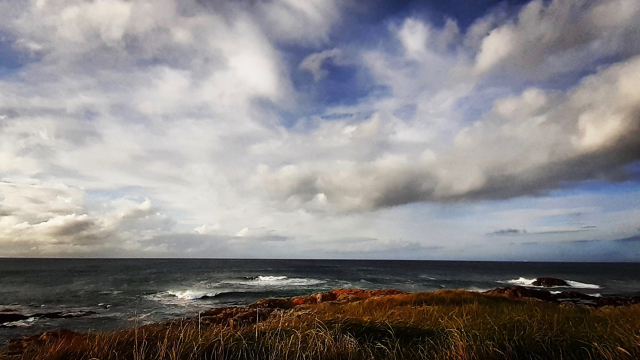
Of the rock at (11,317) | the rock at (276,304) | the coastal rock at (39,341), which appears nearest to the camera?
the coastal rock at (39,341)

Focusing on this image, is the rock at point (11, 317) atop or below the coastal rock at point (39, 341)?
below

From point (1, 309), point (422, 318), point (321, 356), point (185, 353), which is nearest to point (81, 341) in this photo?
point (185, 353)

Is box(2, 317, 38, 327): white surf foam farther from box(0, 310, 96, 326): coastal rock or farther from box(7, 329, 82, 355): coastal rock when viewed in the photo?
box(7, 329, 82, 355): coastal rock

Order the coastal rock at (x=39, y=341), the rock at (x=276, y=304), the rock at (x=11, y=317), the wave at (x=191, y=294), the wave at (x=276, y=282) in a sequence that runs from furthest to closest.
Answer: the wave at (x=276, y=282) < the wave at (x=191, y=294) < the rock at (x=276, y=304) < the rock at (x=11, y=317) < the coastal rock at (x=39, y=341)

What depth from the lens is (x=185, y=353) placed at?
16.5 ft

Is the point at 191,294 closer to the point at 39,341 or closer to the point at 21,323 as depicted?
the point at 21,323

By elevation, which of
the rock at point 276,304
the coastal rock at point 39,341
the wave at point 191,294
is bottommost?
the wave at point 191,294

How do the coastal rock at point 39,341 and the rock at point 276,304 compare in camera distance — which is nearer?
the coastal rock at point 39,341

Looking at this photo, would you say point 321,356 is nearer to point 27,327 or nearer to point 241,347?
point 241,347

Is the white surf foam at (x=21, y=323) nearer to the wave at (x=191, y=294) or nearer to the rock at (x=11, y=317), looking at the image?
the rock at (x=11, y=317)

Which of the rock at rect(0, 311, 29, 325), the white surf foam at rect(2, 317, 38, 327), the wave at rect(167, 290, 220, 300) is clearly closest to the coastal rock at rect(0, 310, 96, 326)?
the rock at rect(0, 311, 29, 325)

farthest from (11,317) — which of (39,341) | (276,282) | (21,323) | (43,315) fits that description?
(276,282)

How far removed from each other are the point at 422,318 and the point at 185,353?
622cm

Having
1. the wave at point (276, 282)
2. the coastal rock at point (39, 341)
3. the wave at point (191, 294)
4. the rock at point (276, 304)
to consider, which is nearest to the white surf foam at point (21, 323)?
the coastal rock at point (39, 341)
